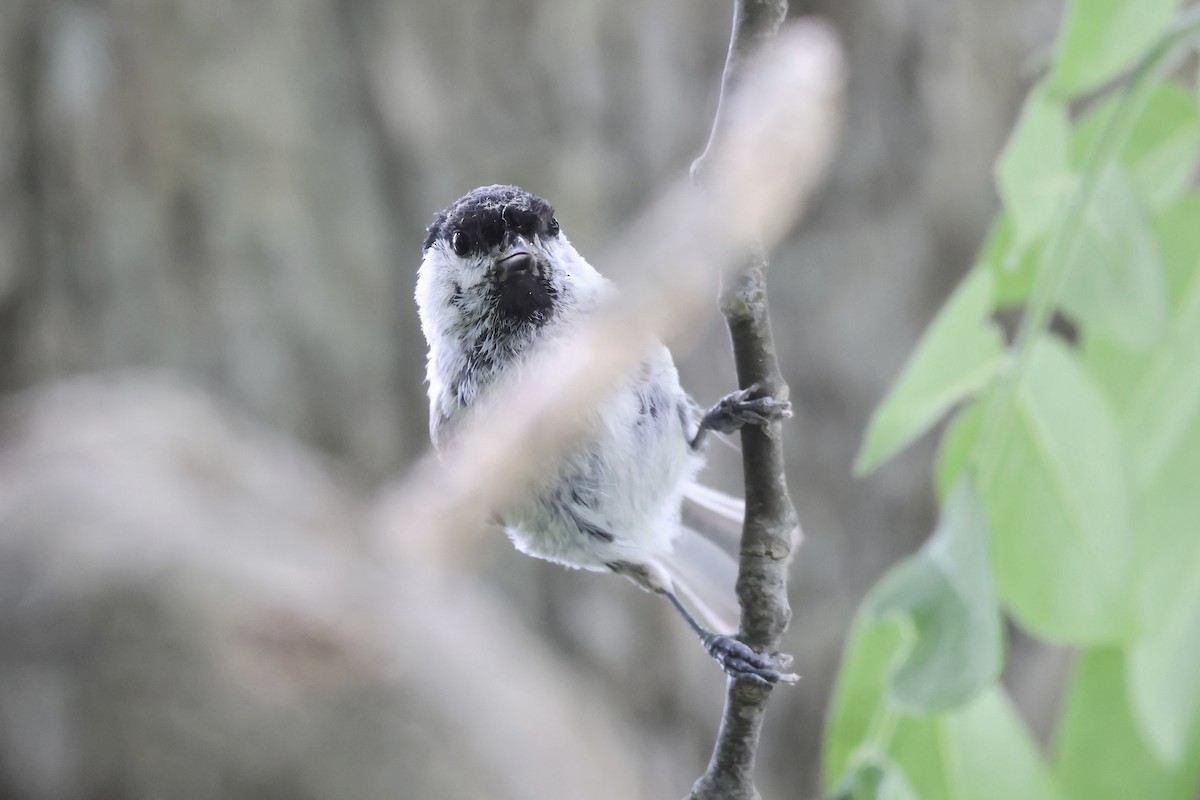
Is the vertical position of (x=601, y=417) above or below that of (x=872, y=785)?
above

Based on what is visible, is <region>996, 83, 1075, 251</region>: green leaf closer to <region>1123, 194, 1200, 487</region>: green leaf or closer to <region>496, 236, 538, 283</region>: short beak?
<region>1123, 194, 1200, 487</region>: green leaf

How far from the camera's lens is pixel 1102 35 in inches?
24.3

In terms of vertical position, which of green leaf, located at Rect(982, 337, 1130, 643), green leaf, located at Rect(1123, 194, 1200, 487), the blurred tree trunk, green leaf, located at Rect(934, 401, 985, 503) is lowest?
green leaf, located at Rect(982, 337, 1130, 643)

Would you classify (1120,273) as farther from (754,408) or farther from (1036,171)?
(754,408)

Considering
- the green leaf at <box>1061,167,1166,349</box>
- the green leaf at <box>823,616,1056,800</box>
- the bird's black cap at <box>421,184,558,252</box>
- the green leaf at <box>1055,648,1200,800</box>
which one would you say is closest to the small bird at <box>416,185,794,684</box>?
the bird's black cap at <box>421,184,558,252</box>

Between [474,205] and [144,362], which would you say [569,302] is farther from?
[144,362]

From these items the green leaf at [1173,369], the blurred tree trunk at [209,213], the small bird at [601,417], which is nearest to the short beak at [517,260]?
the small bird at [601,417]

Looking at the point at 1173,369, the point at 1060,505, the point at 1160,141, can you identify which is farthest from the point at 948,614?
the point at 1160,141

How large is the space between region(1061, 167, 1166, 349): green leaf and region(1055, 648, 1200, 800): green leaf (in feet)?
0.85

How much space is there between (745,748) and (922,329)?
→ 1.52 metres

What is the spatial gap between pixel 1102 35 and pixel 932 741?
0.39 metres

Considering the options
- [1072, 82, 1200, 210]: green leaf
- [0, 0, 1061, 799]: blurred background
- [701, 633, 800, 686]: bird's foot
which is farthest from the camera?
[0, 0, 1061, 799]: blurred background

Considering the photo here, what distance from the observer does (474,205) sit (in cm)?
49

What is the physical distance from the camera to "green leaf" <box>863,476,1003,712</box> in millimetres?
439
